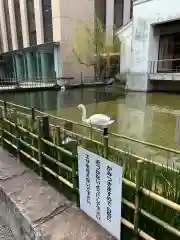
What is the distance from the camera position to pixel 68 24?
16641mm

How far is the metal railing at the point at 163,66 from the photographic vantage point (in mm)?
12391

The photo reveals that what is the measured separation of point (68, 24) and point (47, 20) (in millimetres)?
2188

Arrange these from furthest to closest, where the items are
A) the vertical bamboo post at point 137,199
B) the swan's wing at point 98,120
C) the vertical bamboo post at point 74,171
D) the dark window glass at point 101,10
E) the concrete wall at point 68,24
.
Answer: the dark window glass at point 101,10 < the concrete wall at point 68,24 < the swan's wing at point 98,120 < the vertical bamboo post at point 74,171 < the vertical bamboo post at point 137,199

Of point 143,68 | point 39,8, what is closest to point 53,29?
point 39,8

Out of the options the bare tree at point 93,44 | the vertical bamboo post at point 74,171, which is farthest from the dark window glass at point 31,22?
the vertical bamboo post at point 74,171

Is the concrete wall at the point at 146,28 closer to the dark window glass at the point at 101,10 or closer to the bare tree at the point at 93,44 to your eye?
the bare tree at the point at 93,44

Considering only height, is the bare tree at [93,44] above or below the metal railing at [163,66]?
above

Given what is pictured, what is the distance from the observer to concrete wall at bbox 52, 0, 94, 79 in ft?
52.7

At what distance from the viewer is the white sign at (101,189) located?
1.29 metres

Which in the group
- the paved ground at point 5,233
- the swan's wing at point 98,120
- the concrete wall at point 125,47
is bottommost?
the paved ground at point 5,233

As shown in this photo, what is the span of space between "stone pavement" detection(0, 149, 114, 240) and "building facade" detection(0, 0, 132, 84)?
1559 centimetres

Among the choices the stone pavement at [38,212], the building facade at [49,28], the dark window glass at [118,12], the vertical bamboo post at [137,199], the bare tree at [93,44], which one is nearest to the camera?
the vertical bamboo post at [137,199]

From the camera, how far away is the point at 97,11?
18750 millimetres

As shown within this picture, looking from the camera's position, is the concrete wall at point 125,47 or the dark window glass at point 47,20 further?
the dark window glass at point 47,20
